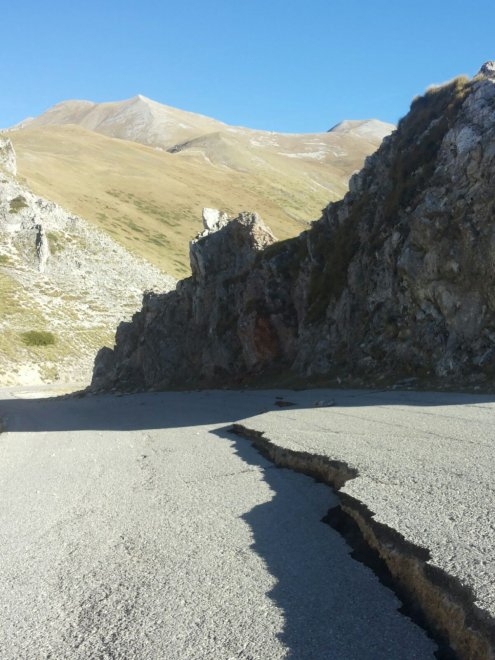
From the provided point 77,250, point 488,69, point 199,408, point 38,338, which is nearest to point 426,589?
point 199,408

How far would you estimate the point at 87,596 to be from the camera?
5.16m

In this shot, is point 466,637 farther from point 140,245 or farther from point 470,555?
point 140,245

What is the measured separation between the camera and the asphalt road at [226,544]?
4.21 metres

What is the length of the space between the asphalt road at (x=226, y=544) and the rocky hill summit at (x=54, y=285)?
4947 centimetres

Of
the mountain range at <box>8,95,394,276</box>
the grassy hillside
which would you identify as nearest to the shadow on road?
the mountain range at <box>8,95,394,276</box>

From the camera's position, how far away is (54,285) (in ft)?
238

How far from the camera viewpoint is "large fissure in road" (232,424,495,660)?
12.1ft

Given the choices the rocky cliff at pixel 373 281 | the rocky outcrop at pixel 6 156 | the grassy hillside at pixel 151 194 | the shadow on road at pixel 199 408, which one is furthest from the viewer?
the grassy hillside at pixel 151 194

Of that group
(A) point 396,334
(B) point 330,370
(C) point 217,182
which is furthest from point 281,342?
(C) point 217,182

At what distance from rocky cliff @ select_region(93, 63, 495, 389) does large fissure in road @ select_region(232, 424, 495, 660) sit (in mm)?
10856

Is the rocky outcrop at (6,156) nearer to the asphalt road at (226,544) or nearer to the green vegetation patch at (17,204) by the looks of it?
the green vegetation patch at (17,204)

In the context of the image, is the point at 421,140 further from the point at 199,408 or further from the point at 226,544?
the point at 226,544

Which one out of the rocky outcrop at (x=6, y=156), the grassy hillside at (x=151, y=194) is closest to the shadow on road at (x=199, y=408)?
the grassy hillside at (x=151, y=194)

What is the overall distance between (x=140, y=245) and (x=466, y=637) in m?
103
